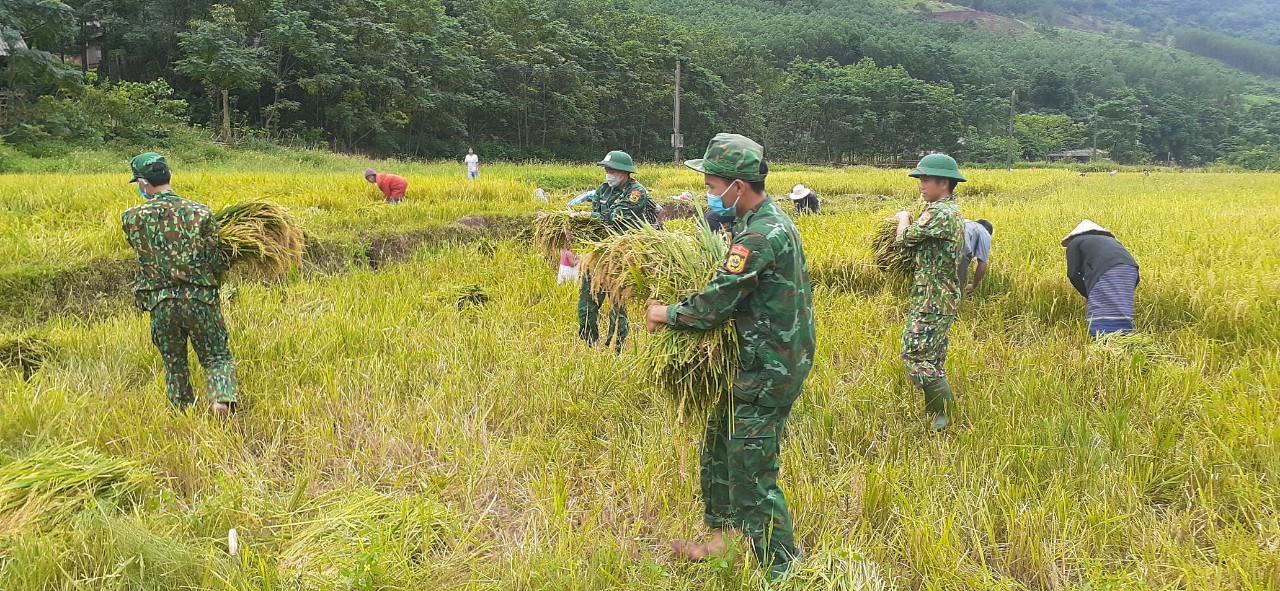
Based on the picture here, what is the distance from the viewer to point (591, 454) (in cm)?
331

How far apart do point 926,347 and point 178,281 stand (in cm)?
407

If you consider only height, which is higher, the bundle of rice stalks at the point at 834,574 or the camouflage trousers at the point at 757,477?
the camouflage trousers at the point at 757,477

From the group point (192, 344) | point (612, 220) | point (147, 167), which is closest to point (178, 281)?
point (192, 344)

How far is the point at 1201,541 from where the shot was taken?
2594 millimetres

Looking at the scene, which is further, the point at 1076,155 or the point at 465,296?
the point at 1076,155

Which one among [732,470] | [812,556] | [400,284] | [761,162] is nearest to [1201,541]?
[812,556]

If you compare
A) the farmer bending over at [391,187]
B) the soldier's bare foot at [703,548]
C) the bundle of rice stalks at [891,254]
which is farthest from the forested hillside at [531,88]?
the soldier's bare foot at [703,548]

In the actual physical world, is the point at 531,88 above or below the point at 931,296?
above

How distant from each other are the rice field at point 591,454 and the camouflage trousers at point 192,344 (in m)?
0.14

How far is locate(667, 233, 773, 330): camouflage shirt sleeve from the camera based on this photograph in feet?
7.15

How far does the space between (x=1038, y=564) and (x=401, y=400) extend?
10.4ft

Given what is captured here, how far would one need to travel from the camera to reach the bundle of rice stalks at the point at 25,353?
4168 millimetres

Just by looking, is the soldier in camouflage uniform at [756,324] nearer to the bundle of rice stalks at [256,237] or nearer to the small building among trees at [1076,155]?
the bundle of rice stalks at [256,237]

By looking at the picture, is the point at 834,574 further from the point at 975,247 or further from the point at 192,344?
the point at 192,344
